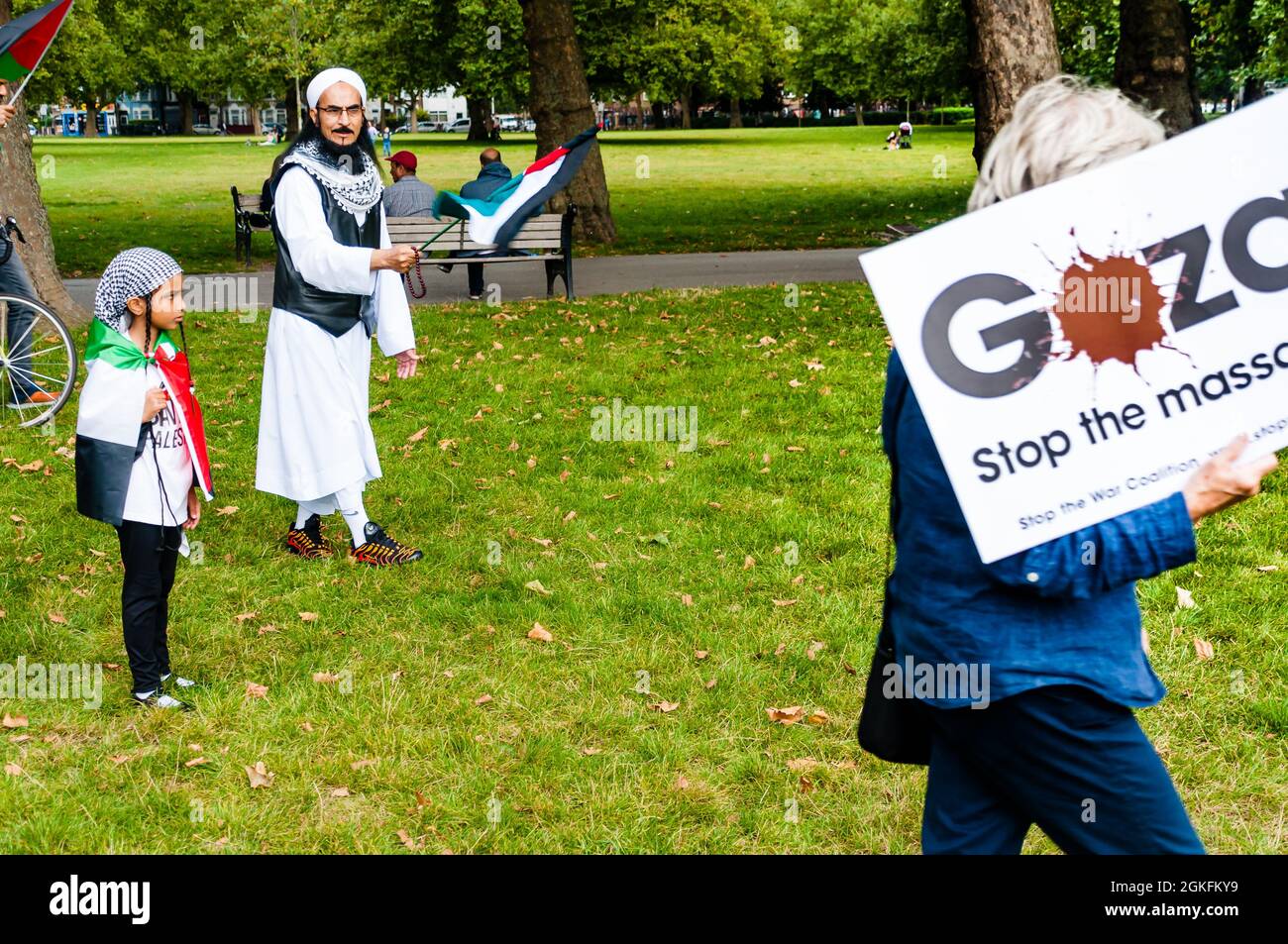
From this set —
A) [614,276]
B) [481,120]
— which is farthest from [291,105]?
[614,276]

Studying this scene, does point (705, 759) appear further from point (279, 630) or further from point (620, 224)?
point (620, 224)

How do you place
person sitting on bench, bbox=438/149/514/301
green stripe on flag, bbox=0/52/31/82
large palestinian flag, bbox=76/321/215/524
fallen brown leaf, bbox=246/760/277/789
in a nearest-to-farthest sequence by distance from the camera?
fallen brown leaf, bbox=246/760/277/789 → large palestinian flag, bbox=76/321/215/524 → green stripe on flag, bbox=0/52/31/82 → person sitting on bench, bbox=438/149/514/301

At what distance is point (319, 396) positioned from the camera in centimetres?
646

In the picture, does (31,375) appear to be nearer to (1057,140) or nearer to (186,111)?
(1057,140)

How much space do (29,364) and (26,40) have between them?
97.6 inches

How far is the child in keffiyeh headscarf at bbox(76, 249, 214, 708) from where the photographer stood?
462 cm

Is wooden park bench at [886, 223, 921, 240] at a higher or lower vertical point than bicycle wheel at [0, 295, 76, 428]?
higher

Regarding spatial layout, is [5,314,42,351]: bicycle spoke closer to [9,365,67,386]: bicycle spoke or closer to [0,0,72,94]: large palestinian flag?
[9,365,67,386]: bicycle spoke

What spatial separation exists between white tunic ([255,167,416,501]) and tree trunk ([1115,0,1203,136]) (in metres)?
15.2

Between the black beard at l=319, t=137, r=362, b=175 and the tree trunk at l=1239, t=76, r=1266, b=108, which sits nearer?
the black beard at l=319, t=137, r=362, b=175
